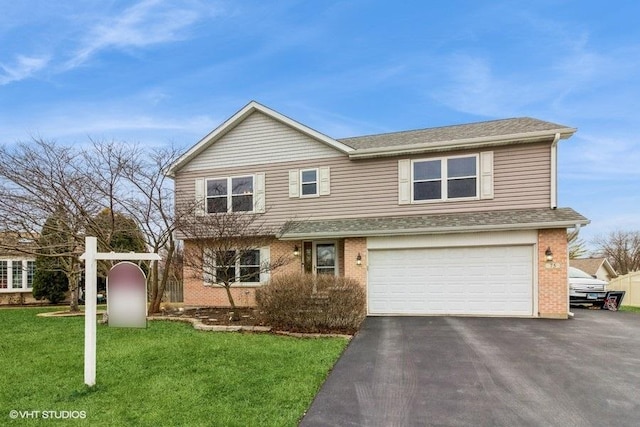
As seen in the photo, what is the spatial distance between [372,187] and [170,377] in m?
9.71

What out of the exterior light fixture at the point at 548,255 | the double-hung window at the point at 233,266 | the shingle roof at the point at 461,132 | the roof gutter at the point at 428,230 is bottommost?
the double-hung window at the point at 233,266

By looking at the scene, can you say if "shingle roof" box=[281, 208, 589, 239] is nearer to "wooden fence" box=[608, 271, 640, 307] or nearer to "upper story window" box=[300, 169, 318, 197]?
"upper story window" box=[300, 169, 318, 197]

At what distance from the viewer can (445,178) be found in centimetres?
1345

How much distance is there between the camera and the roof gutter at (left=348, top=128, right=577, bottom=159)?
12366 millimetres

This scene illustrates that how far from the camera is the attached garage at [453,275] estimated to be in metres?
11.9

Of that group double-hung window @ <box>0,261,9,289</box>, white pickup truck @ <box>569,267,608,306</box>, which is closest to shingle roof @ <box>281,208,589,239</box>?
white pickup truck @ <box>569,267,608,306</box>

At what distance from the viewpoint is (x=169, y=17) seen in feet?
43.3

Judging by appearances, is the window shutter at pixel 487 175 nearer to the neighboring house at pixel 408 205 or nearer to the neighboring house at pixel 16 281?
the neighboring house at pixel 408 205

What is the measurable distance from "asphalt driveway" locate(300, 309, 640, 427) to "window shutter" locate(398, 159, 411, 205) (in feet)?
16.6

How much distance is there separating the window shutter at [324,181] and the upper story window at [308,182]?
0.20 metres

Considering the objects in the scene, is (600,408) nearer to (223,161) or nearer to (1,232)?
(223,161)

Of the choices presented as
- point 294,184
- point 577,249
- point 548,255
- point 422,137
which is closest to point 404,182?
point 422,137

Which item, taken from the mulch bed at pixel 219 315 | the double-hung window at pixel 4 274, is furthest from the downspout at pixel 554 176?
the double-hung window at pixel 4 274

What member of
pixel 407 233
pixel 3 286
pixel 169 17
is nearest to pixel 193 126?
pixel 169 17
